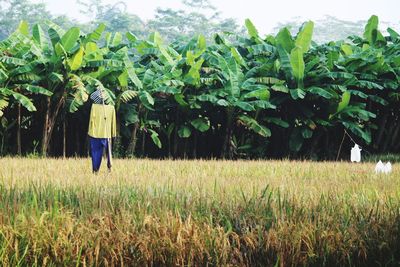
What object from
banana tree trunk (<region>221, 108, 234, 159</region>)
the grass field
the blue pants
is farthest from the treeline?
the grass field

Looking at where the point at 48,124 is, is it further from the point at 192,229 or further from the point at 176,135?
the point at 192,229

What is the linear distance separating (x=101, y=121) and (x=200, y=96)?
17.2ft

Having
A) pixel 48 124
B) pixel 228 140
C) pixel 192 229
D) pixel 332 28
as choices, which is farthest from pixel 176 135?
pixel 332 28

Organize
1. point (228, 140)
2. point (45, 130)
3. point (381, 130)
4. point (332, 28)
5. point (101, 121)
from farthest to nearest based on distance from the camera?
point (332, 28) → point (381, 130) → point (228, 140) → point (45, 130) → point (101, 121)

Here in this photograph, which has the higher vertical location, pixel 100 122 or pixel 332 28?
pixel 332 28

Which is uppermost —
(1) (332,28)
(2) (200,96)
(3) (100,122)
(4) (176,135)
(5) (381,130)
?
(1) (332,28)

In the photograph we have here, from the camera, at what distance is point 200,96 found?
39.7 feet

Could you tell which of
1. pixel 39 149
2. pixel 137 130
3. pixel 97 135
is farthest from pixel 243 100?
pixel 97 135

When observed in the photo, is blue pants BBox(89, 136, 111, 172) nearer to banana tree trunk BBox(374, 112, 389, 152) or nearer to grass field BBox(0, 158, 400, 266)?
grass field BBox(0, 158, 400, 266)

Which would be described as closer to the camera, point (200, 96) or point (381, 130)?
point (200, 96)

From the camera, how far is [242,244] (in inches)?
165

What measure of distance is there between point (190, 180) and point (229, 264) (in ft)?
8.64

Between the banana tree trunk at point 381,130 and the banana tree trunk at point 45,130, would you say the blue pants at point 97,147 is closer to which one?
the banana tree trunk at point 45,130

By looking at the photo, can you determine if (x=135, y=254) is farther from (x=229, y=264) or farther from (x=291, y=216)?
(x=291, y=216)
